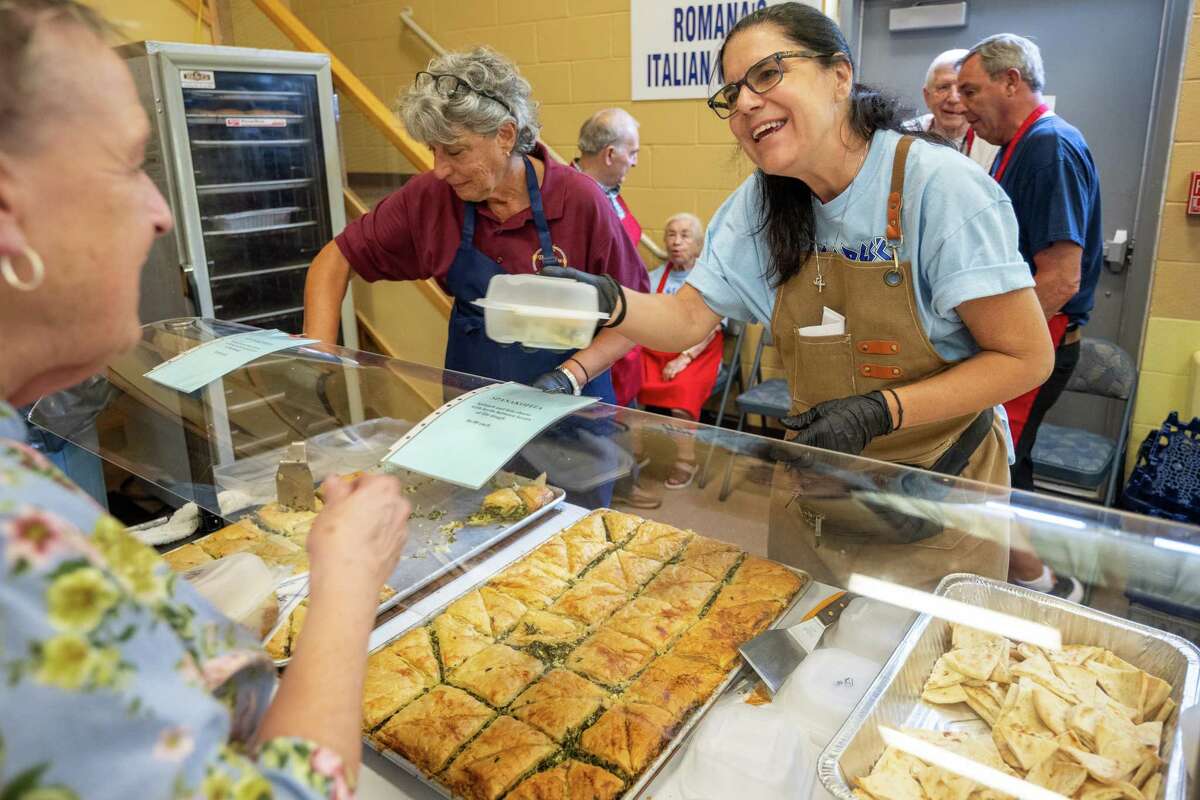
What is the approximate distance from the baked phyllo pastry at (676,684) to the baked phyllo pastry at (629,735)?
0.02 metres

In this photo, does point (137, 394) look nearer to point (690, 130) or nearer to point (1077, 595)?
point (1077, 595)

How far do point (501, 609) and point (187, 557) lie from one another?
664 mm

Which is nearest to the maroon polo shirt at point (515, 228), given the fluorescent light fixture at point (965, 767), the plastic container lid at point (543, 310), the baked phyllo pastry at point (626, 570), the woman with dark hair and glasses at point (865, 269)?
the woman with dark hair and glasses at point (865, 269)

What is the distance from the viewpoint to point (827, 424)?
5.31 feet

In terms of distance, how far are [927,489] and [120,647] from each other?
1173mm

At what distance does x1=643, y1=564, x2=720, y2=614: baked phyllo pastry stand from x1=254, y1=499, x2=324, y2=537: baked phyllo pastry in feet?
2.21

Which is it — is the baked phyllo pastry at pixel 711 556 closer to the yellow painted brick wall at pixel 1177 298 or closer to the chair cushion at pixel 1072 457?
the chair cushion at pixel 1072 457

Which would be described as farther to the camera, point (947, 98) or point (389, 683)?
point (947, 98)

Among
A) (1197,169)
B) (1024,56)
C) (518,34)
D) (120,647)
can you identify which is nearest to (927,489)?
(120,647)

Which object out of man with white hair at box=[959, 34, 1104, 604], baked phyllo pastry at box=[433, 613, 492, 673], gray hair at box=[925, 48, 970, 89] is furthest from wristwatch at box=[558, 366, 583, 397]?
gray hair at box=[925, 48, 970, 89]

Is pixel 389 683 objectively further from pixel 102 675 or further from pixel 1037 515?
pixel 1037 515

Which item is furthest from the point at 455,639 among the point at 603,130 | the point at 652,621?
the point at 603,130

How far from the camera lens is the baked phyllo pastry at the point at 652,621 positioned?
4.84 ft

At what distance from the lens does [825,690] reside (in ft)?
4.13
